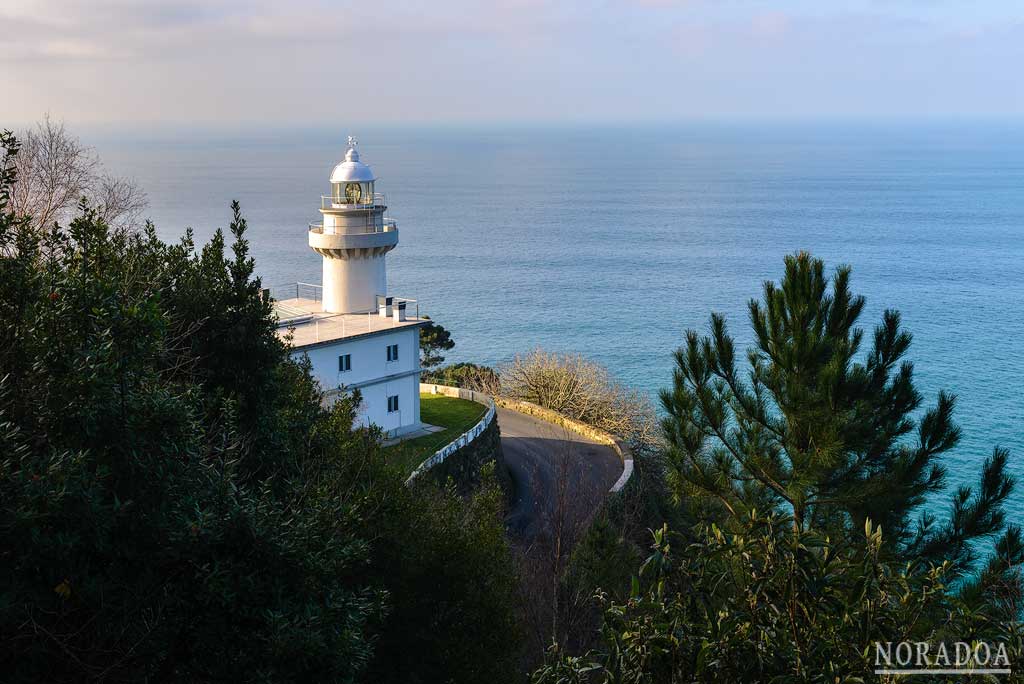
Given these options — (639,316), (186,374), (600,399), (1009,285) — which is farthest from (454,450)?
(1009,285)

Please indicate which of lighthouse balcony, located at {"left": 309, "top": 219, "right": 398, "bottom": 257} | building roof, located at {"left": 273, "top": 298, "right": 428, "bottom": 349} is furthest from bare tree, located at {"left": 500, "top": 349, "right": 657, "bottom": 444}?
lighthouse balcony, located at {"left": 309, "top": 219, "right": 398, "bottom": 257}

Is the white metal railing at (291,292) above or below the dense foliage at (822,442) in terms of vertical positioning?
below

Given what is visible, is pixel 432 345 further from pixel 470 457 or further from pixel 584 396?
pixel 470 457

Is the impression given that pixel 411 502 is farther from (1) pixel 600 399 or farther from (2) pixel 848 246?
(2) pixel 848 246

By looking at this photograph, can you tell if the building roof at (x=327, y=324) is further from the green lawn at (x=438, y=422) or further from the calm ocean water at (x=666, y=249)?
the calm ocean water at (x=666, y=249)

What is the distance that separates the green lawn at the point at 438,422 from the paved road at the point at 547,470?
4.89 feet

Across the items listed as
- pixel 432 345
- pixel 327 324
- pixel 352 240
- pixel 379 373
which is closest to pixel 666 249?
pixel 432 345

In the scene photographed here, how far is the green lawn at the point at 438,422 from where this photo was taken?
20.8 meters

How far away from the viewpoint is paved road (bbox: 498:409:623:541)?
813 inches

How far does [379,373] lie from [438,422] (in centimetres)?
240

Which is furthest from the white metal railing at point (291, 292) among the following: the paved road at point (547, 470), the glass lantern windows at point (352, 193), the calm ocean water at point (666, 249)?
the glass lantern windows at point (352, 193)

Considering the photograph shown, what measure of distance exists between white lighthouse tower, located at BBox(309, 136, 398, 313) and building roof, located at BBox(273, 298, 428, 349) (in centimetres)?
48

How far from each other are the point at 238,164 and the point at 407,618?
165631mm

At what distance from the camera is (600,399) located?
31.0 meters
